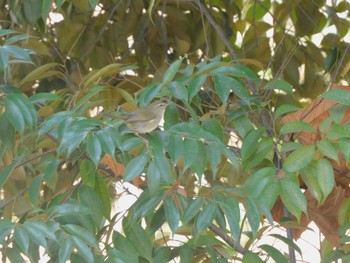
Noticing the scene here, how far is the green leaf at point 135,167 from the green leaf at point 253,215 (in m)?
0.21

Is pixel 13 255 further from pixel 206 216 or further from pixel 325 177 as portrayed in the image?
pixel 325 177

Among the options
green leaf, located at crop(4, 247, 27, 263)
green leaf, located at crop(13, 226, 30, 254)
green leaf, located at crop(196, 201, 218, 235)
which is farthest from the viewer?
green leaf, located at crop(4, 247, 27, 263)

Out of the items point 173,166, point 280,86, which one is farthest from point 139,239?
point 280,86

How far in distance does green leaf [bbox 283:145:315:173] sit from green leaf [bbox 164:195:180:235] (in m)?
0.24

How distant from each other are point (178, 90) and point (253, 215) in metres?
0.25

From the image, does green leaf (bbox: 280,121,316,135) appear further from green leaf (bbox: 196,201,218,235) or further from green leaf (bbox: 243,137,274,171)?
green leaf (bbox: 196,201,218,235)

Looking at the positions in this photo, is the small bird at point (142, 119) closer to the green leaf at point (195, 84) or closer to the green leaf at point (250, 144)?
the green leaf at point (195, 84)

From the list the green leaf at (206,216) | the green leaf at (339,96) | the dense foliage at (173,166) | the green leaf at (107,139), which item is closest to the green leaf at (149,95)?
the dense foliage at (173,166)

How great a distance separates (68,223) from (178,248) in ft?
0.82

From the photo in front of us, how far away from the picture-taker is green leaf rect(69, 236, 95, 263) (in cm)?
150

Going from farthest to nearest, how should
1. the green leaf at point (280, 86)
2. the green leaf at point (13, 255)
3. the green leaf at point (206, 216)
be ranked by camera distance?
the green leaf at point (280, 86) → the green leaf at point (13, 255) → the green leaf at point (206, 216)

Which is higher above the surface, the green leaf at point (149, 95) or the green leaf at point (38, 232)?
the green leaf at point (149, 95)

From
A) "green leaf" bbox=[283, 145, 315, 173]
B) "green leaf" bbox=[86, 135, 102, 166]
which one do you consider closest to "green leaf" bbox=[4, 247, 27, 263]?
"green leaf" bbox=[86, 135, 102, 166]

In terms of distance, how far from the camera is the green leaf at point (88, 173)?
5.64ft
